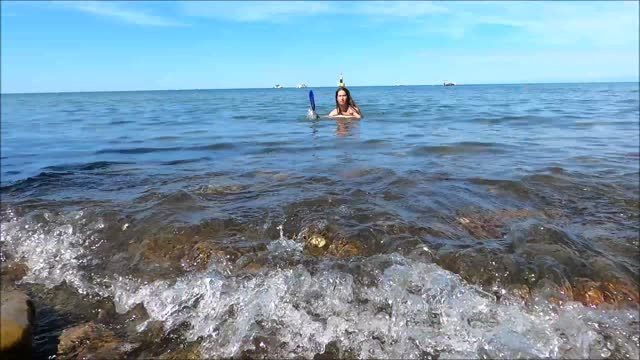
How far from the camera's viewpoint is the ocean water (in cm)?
338

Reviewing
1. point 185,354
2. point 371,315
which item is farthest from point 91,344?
point 371,315

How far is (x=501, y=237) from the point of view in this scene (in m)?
4.91

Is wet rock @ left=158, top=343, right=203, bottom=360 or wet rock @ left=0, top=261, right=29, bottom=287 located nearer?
wet rock @ left=158, top=343, right=203, bottom=360

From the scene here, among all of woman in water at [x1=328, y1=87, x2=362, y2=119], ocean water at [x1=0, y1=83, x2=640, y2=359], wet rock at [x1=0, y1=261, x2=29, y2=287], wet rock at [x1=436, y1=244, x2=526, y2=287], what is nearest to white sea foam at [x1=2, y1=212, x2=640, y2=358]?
ocean water at [x1=0, y1=83, x2=640, y2=359]

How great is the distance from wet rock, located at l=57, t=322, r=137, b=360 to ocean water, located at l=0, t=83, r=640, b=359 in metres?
0.10

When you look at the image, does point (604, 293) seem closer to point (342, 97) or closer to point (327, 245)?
point (327, 245)

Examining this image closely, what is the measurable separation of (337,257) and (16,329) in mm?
2680

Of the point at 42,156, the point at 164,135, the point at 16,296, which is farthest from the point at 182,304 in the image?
the point at 164,135

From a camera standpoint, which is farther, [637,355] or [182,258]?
[182,258]

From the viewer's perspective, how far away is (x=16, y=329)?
2838 mm

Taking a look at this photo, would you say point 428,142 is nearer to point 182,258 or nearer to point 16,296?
point 182,258

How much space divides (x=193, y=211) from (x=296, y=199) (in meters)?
1.36

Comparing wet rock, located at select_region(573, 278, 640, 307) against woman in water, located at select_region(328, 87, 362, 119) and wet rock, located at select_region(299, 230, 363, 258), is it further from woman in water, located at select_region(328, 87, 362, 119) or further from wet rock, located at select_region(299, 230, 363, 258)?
woman in water, located at select_region(328, 87, 362, 119)

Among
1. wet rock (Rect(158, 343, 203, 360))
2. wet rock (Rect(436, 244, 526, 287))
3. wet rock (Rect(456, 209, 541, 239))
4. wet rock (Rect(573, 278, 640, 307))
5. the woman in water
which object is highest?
the woman in water
